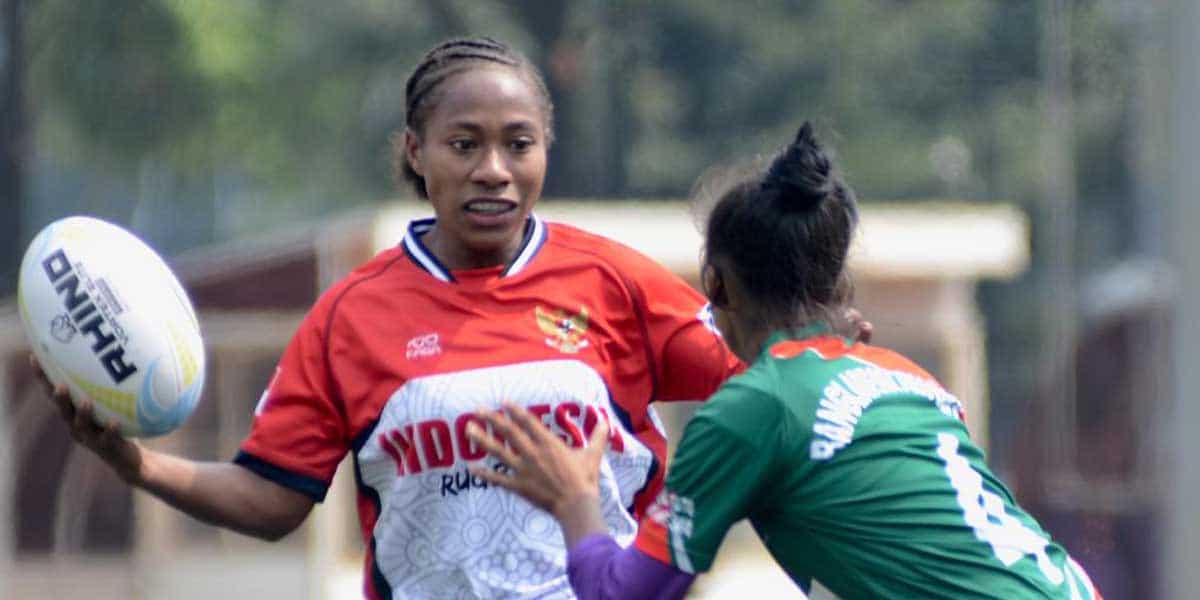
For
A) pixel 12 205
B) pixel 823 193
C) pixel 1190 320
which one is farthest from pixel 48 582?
pixel 823 193

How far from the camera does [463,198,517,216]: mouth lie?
4133mm

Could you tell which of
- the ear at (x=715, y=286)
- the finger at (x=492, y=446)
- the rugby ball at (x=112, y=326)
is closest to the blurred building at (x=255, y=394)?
the rugby ball at (x=112, y=326)

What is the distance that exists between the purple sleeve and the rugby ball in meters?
1.00

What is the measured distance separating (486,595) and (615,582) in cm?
58

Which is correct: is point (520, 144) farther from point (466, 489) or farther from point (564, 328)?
point (466, 489)

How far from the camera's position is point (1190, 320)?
6.48 meters

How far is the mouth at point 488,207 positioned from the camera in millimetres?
4133

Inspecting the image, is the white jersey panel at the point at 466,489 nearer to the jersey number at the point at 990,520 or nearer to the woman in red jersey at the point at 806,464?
the woman in red jersey at the point at 806,464

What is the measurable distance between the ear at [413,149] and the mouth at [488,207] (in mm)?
148

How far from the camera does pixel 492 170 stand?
161 inches

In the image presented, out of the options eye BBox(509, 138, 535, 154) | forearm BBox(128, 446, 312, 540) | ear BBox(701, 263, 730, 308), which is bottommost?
forearm BBox(128, 446, 312, 540)

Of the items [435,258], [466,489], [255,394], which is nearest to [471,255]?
[435,258]

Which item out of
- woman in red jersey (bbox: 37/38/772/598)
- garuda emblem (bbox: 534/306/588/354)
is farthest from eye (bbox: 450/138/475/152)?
garuda emblem (bbox: 534/306/588/354)

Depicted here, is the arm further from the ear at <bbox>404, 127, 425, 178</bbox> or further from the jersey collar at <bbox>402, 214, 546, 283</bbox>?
the ear at <bbox>404, 127, 425, 178</bbox>
